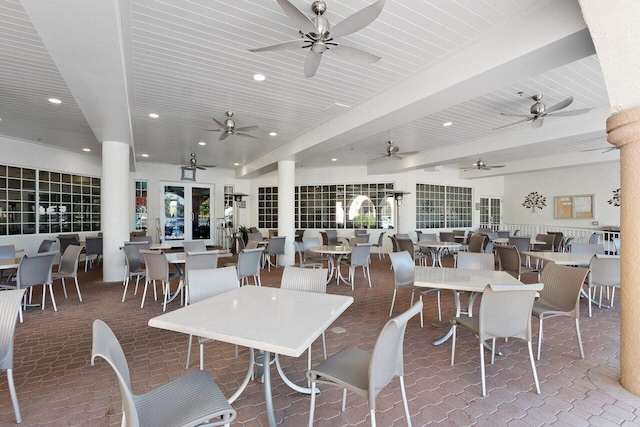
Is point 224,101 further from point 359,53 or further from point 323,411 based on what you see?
point 323,411

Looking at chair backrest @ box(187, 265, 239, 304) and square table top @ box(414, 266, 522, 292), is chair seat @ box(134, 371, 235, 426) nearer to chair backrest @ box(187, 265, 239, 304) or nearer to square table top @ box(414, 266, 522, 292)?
chair backrest @ box(187, 265, 239, 304)

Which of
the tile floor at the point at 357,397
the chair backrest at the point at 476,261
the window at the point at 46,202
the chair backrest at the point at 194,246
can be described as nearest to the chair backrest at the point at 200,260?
the tile floor at the point at 357,397

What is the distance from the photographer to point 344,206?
38.5ft

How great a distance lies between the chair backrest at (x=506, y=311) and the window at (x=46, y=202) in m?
9.82

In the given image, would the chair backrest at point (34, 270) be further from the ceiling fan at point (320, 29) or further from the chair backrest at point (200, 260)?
the ceiling fan at point (320, 29)

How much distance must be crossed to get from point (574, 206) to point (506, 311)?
40.3ft

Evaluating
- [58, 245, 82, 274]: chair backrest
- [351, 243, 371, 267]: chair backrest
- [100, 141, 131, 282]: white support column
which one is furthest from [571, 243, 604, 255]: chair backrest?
[100, 141, 131, 282]: white support column

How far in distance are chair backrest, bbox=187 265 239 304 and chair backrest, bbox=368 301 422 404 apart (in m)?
1.67

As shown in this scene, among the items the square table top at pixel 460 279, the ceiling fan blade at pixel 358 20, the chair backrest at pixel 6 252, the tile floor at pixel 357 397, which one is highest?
the ceiling fan blade at pixel 358 20

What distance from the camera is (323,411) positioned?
2.26 m

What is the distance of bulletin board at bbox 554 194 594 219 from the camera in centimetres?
1141

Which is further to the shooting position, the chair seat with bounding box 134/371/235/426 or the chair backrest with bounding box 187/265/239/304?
the chair backrest with bounding box 187/265/239/304

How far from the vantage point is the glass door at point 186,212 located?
459 inches

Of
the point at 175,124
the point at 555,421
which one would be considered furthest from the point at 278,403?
the point at 175,124
